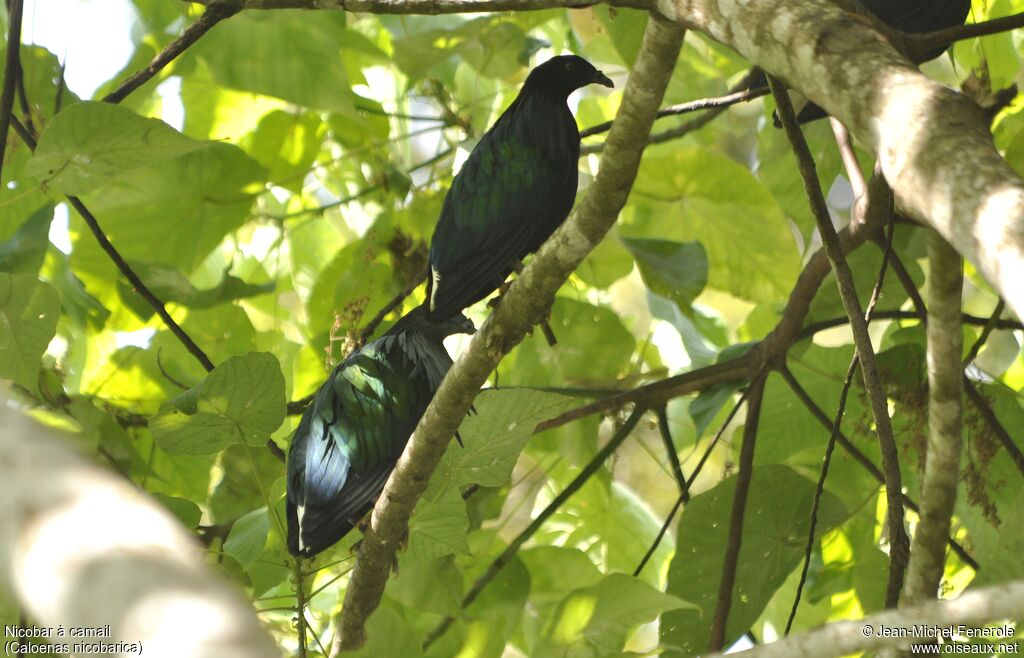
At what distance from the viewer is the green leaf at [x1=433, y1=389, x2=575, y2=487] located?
6.58 feet

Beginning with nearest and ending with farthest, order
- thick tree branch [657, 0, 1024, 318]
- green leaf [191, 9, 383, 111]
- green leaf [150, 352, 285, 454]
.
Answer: thick tree branch [657, 0, 1024, 318] → green leaf [150, 352, 285, 454] → green leaf [191, 9, 383, 111]

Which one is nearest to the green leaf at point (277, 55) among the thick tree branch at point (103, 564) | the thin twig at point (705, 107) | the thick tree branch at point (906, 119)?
the thin twig at point (705, 107)

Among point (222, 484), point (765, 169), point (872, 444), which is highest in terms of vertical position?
point (765, 169)

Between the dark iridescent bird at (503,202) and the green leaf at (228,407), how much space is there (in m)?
0.43

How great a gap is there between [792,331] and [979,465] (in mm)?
512

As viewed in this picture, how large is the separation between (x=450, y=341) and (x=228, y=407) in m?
1.80

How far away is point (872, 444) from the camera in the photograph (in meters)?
2.93

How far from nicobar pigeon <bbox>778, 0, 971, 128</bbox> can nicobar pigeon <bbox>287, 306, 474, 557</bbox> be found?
1.22 meters

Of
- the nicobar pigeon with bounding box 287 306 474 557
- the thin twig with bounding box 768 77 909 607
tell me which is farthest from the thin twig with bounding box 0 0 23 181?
the thin twig with bounding box 768 77 909 607

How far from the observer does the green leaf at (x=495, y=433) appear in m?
2.01

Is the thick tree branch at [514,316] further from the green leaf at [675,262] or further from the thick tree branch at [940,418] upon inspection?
the green leaf at [675,262]

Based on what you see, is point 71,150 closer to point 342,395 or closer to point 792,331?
point 342,395

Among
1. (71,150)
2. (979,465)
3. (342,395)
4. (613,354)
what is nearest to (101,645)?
(71,150)

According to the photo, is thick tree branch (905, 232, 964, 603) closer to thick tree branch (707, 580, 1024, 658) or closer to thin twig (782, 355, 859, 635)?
thin twig (782, 355, 859, 635)
